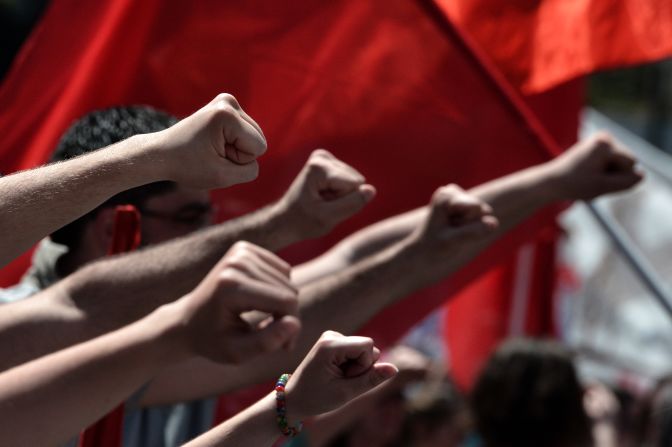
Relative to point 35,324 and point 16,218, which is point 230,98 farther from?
point 35,324

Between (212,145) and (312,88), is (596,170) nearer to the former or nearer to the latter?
(312,88)

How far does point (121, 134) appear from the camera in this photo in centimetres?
236

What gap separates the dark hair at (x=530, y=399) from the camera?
2859 mm

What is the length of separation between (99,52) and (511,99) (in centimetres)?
A: 108

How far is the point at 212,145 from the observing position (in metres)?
1.49

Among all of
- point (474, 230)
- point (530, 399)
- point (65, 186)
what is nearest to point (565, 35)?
point (474, 230)

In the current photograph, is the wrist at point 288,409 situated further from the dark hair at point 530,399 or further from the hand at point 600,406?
the hand at point 600,406

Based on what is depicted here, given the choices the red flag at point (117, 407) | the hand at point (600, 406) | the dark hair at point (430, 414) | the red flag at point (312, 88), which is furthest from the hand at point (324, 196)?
the hand at point (600, 406)

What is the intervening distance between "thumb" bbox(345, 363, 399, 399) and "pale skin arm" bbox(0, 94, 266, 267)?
34 cm

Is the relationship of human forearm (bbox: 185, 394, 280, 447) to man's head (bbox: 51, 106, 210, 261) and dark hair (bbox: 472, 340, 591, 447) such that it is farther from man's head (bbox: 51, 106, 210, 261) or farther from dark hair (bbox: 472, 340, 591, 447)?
dark hair (bbox: 472, 340, 591, 447)

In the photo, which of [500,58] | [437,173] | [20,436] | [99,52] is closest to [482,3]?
[500,58]

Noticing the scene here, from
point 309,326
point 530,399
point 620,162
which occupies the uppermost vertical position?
point 309,326

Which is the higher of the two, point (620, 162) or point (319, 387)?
point (319, 387)

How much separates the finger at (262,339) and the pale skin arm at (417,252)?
67 centimetres
